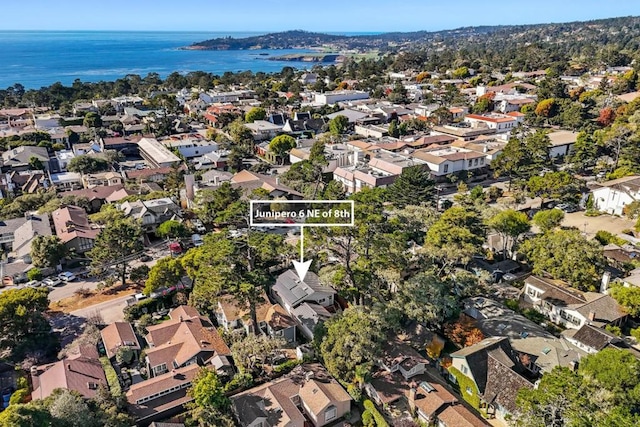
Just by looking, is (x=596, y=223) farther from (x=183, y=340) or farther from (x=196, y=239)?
(x=183, y=340)

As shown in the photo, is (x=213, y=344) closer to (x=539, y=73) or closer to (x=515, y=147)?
(x=515, y=147)

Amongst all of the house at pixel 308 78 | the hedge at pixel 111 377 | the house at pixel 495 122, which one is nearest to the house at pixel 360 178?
the house at pixel 495 122

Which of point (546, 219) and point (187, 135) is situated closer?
point (546, 219)

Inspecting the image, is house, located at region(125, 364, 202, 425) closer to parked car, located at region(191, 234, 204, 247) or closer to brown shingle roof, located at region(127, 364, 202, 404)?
brown shingle roof, located at region(127, 364, 202, 404)

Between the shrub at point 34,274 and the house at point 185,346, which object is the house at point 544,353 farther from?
the shrub at point 34,274

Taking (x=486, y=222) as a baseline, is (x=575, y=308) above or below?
below

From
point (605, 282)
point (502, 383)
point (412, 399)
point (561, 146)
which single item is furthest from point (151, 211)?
point (561, 146)

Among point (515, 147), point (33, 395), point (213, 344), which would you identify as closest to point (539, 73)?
point (515, 147)

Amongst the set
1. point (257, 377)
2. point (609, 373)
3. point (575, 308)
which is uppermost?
point (609, 373)
